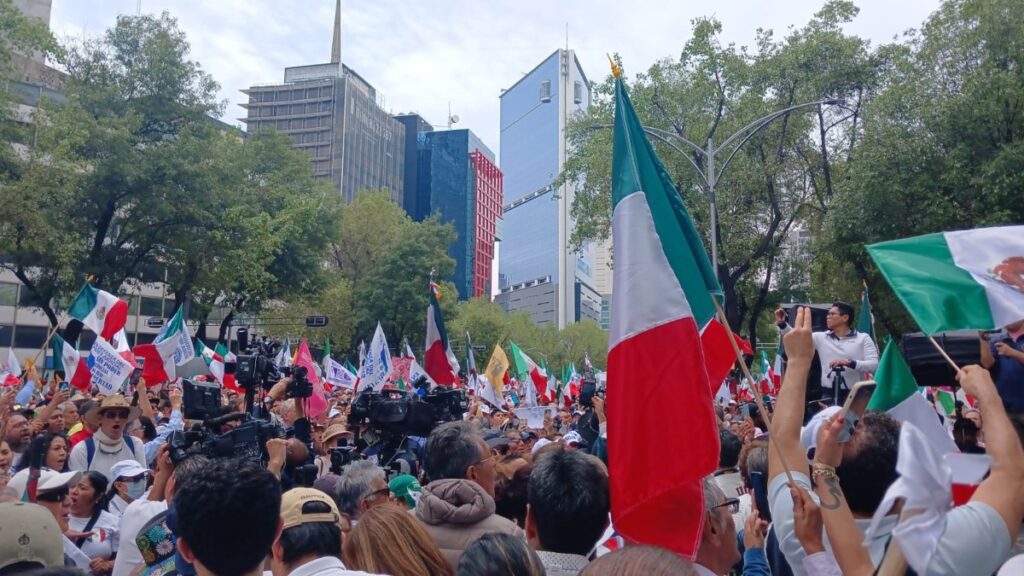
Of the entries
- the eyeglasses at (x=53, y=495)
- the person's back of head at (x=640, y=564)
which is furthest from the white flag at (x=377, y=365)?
the person's back of head at (x=640, y=564)

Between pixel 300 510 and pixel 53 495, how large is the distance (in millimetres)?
2033

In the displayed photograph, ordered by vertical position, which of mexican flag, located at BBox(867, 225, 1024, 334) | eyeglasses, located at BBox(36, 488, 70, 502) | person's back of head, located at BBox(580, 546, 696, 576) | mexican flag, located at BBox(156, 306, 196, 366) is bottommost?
eyeglasses, located at BBox(36, 488, 70, 502)

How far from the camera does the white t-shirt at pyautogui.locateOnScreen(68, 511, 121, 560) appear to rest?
5.30 m

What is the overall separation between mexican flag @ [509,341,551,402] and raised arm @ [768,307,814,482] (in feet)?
52.9

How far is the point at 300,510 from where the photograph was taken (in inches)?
Answer: 136

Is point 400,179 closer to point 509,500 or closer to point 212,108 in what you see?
point 212,108

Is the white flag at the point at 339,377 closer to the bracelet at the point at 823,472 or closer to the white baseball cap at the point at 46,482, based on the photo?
the white baseball cap at the point at 46,482

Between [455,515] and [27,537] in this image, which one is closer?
[27,537]

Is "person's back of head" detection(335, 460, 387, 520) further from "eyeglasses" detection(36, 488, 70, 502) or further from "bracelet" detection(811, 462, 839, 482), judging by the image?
"bracelet" detection(811, 462, 839, 482)

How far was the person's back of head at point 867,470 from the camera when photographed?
3.03 m

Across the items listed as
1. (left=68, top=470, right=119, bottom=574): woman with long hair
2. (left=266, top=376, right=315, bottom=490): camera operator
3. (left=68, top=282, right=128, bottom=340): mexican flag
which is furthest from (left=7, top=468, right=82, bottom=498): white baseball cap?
(left=68, top=282, right=128, bottom=340): mexican flag

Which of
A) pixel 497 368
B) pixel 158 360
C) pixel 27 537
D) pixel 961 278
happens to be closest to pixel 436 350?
pixel 158 360

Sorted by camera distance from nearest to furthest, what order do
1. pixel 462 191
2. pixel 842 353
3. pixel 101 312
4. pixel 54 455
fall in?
pixel 54 455
pixel 842 353
pixel 101 312
pixel 462 191

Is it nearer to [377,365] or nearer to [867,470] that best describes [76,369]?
[377,365]
